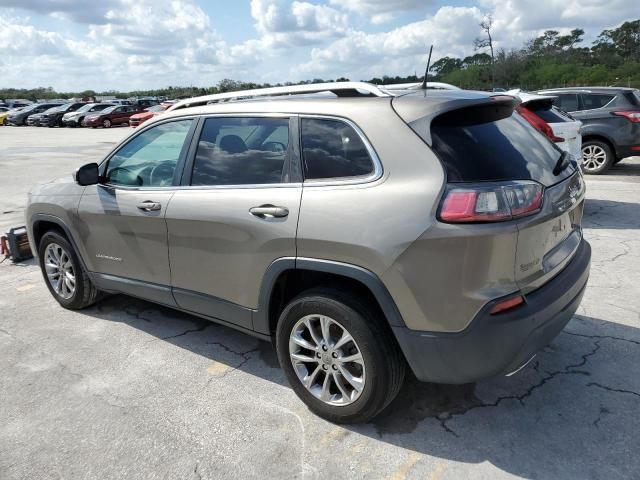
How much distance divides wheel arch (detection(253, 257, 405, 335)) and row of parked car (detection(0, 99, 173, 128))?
2929cm

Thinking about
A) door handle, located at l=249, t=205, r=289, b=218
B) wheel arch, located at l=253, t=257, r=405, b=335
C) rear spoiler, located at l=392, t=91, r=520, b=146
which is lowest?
wheel arch, located at l=253, t=257, r=405, b=335

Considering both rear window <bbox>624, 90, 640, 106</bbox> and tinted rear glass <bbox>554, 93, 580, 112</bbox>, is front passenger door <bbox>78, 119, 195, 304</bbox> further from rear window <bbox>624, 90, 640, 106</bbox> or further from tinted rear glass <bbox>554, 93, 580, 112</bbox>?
rear window <bbox>624, 90, 640, 106</bbox>

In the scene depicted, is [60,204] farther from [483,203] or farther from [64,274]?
[483,203]

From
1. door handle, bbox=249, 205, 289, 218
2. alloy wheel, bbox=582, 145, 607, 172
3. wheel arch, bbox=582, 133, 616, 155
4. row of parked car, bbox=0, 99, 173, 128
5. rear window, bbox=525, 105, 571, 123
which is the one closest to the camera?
door handle, bbox=249, 205, 289, 218

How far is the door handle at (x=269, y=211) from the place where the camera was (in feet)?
9.23

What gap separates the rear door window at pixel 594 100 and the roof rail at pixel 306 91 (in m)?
8.84

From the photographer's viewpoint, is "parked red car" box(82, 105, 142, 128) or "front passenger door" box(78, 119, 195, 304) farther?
"parked red car" box(82, 105, 142, 128)

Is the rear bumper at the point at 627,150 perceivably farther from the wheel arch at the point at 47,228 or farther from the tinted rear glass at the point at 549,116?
the wheel arch at the point at 47,228

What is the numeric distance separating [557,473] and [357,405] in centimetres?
99

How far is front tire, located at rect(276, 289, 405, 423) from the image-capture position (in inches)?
102

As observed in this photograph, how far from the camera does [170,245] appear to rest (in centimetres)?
346

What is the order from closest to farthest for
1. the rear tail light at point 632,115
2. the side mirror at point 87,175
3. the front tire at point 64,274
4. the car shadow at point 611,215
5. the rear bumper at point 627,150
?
the side mirror at point 87,175
the front tire at point 64,274
the car shadow at point 611,215
the rear tail light at point 632,115
the rear bumper at point 627,150

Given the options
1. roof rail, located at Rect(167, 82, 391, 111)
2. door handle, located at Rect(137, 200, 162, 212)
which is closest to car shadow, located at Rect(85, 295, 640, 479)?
door handle, located at Rect(137, 200, 162, 212)

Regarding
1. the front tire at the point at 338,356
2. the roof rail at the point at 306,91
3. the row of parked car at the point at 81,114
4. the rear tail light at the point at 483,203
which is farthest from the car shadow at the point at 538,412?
the row of parked car at the point at 81,114
